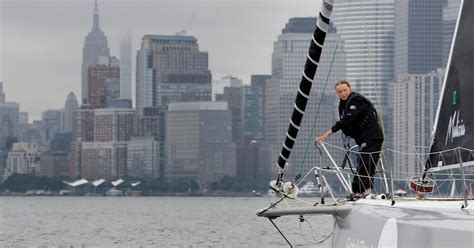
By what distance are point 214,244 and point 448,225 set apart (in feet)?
93.5

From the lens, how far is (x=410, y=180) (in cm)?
1423

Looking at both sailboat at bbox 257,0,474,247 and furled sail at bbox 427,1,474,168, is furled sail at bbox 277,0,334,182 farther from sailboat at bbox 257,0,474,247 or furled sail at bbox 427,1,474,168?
furled sail at bbox 427,1,474,168

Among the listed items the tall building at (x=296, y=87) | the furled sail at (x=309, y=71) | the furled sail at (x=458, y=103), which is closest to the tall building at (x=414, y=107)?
the tall building at (x=296, y=87)

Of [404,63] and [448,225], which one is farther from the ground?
[404,63]

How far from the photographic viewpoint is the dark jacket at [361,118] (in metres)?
14.4

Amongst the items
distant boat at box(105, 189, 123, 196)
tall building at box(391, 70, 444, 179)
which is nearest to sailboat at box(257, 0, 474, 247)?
tall building at box(391, 70, 444, 179)

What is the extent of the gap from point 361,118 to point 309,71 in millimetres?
706

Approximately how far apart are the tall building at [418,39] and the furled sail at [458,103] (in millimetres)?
125703

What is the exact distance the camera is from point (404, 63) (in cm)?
17612

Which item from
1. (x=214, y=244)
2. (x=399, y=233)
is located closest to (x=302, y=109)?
(x=399, y=233)

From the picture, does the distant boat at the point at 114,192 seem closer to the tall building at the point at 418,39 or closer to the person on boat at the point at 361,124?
the tall building at the point at 418,39

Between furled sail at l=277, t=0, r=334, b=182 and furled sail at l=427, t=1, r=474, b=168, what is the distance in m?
1.22

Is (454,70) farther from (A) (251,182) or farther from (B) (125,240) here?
(A) (251,182)

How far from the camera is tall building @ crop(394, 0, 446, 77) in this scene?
153375 mm
